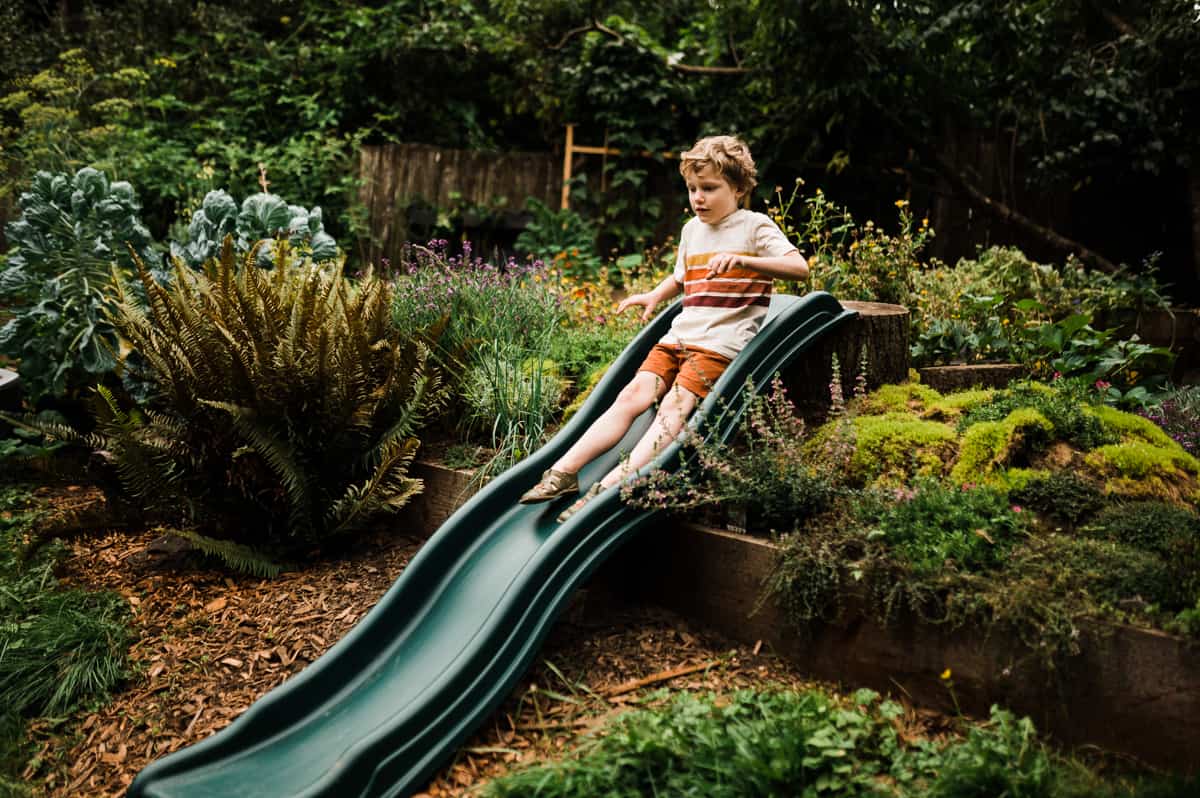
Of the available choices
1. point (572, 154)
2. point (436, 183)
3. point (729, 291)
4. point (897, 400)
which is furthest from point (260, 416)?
point (572, 154)

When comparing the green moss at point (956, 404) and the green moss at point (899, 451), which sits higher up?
the green moss at point (956, 404)

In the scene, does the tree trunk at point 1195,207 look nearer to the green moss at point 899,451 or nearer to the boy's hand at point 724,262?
the green moss at point 899,451

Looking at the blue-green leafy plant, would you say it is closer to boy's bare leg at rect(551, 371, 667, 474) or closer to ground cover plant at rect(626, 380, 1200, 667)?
boy's bare leg at rect(551, 371, 667, 474)

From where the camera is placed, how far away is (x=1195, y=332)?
19.5 ft

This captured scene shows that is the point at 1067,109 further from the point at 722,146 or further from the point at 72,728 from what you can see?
the point at 72,728

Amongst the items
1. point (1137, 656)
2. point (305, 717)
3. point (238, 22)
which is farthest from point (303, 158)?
point (1137, 656)

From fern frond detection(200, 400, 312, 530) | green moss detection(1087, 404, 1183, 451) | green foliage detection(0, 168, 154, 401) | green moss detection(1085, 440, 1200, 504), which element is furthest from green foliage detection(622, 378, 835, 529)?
green foliage detection(0, 168, 154, 401)

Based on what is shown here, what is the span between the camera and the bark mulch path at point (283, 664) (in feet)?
9.36

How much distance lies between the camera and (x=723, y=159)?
358 cm

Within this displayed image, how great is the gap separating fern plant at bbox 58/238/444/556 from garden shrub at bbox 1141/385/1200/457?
3.45 m

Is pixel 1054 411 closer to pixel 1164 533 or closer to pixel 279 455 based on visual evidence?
pixel 1164 533

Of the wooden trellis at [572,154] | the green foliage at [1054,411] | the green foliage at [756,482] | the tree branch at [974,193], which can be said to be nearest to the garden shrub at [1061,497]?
the green foliage at [1054,411]

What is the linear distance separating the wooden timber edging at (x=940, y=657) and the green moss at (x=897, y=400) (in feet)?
3.54

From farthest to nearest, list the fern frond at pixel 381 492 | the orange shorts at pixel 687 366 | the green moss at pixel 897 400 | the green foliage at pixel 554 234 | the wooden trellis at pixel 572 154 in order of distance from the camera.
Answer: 1. the wooden trellis at pixel 572 154
2. the green foliage at pixel 554 234
3. the fern frond at pixel 381 492
4. the green moss at pixel 897 400
5. the orange shorts at pixel 687 366
